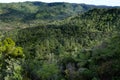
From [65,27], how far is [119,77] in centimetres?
9189

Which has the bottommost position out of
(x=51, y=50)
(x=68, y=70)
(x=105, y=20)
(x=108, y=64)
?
(x=51, y=50)

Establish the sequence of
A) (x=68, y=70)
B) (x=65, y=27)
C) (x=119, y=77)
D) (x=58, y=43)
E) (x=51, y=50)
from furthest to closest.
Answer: (x=65, y=27), (x=58, y=43), (x=51, y=50), (x=68, y=70), (x=119, y=77)

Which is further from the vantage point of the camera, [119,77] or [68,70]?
[68,70]

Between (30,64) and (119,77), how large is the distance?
16778 mm

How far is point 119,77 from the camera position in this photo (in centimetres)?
2402

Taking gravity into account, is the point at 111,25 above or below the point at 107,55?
below

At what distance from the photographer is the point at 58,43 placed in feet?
319

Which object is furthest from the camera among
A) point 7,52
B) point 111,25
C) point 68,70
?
point 111,25

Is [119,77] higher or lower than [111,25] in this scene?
higher

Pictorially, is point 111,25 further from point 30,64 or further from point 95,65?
point 95,65

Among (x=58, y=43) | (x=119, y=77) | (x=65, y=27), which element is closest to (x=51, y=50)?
(x=58, y=43)

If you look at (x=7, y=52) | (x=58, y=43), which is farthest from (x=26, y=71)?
(x=58, y=43)

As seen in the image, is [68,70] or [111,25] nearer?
[68,70]

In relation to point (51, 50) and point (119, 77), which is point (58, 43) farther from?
point (119, 77)
